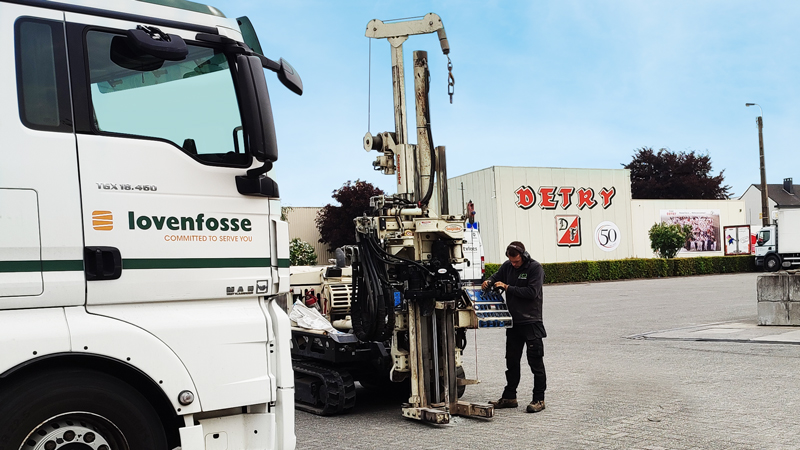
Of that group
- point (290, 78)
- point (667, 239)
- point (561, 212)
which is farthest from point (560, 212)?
point (290, 78)

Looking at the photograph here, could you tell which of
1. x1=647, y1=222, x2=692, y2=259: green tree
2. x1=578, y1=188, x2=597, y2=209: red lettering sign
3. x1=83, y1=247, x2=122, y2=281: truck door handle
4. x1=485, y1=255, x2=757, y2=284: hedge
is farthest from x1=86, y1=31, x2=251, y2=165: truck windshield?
x1=647, y1=222, x2=692, y2=259: green tree

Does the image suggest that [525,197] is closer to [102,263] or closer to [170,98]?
[170,98]

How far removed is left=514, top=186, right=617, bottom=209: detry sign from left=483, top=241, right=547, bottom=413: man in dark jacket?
3195 centimetres

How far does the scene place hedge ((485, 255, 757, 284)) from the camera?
38.0 meters

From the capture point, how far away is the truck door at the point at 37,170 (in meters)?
4.18

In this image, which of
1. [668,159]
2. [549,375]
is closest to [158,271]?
[549,375]

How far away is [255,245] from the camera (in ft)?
16.5

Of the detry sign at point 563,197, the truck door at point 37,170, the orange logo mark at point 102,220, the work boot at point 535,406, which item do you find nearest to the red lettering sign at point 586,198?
the detry sign at point 563,197

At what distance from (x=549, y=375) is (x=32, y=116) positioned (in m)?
8.20

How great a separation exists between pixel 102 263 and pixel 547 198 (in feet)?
125

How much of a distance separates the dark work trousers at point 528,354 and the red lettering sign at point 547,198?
33.1 meters

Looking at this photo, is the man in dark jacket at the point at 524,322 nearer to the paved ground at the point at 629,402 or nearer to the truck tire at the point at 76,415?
the paved ground at the point at 629,402

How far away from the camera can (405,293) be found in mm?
8172

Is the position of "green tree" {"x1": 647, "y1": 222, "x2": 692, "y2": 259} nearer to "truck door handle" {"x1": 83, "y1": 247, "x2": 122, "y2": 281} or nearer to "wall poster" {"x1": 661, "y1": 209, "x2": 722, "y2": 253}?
"wall poster" {"x1": 661, "y1": 209, "x2": 722, "y2": 253}
